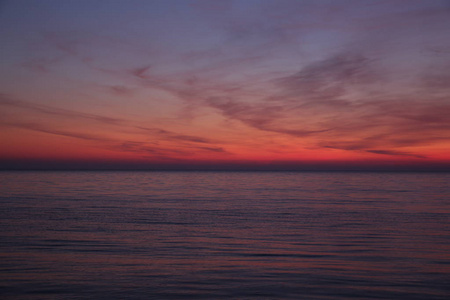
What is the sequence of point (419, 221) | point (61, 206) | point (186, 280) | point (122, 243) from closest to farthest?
1. point (186, 280)
2. point (122, 243)
3. point (419, 221)
4. point (61, 206)

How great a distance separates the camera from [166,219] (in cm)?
2302

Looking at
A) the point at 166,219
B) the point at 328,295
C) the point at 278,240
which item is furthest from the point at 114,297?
the point at 166,219

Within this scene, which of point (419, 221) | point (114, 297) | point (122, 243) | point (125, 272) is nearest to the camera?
point (114, 297)

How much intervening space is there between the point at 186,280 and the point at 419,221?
59.3ft

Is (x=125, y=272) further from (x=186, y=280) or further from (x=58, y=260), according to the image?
(x=58, y=260)

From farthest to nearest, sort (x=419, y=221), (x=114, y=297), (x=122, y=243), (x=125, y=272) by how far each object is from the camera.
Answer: (x=419, y=221) → (x=122, y=243) → (x=125, y=272) → (x=114, y=297)

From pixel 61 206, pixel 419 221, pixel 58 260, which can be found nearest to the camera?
pixel 58 260

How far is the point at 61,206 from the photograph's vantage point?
29078mm

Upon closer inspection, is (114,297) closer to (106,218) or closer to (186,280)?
(186,280)

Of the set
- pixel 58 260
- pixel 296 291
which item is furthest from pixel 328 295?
pixel 58 260

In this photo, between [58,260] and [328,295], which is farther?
[58,260]

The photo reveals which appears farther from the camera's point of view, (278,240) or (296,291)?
(278,240)

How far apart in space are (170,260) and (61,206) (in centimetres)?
1981

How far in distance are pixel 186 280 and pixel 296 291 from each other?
3.41m
